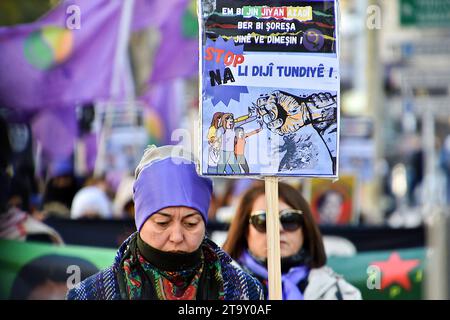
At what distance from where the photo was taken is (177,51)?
41.7 feet

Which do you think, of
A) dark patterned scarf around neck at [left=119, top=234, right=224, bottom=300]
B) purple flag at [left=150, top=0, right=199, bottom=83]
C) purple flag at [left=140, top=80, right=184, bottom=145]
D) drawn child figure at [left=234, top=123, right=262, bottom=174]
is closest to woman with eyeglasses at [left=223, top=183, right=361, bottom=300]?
dark patterned scarf around neck at [left=119, top=234, right=224, bottom=300]

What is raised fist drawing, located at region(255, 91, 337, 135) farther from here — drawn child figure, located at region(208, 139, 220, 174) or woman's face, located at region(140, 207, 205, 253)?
woman's face, located at region(140, 207, 205, 253)

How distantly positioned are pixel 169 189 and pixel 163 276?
0.31 metres

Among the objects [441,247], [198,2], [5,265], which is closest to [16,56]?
[5,265]

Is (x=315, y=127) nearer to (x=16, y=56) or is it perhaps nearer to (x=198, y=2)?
(x=198, y=2)

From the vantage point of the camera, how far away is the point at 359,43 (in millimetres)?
20875

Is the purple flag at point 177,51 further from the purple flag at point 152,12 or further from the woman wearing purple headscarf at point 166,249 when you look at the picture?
the woman wearing purple headscarf at point 166,249

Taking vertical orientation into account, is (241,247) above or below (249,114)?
below

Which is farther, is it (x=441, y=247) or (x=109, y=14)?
(x=109, y=14)

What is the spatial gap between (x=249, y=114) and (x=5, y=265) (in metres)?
3.07

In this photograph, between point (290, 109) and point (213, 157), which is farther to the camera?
point (290, 109)

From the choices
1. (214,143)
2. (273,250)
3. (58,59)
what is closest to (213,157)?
(214,143)

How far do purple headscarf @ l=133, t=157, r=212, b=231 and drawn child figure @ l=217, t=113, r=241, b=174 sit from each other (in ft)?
0.45

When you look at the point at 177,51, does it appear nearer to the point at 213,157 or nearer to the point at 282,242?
the point at 282,242
